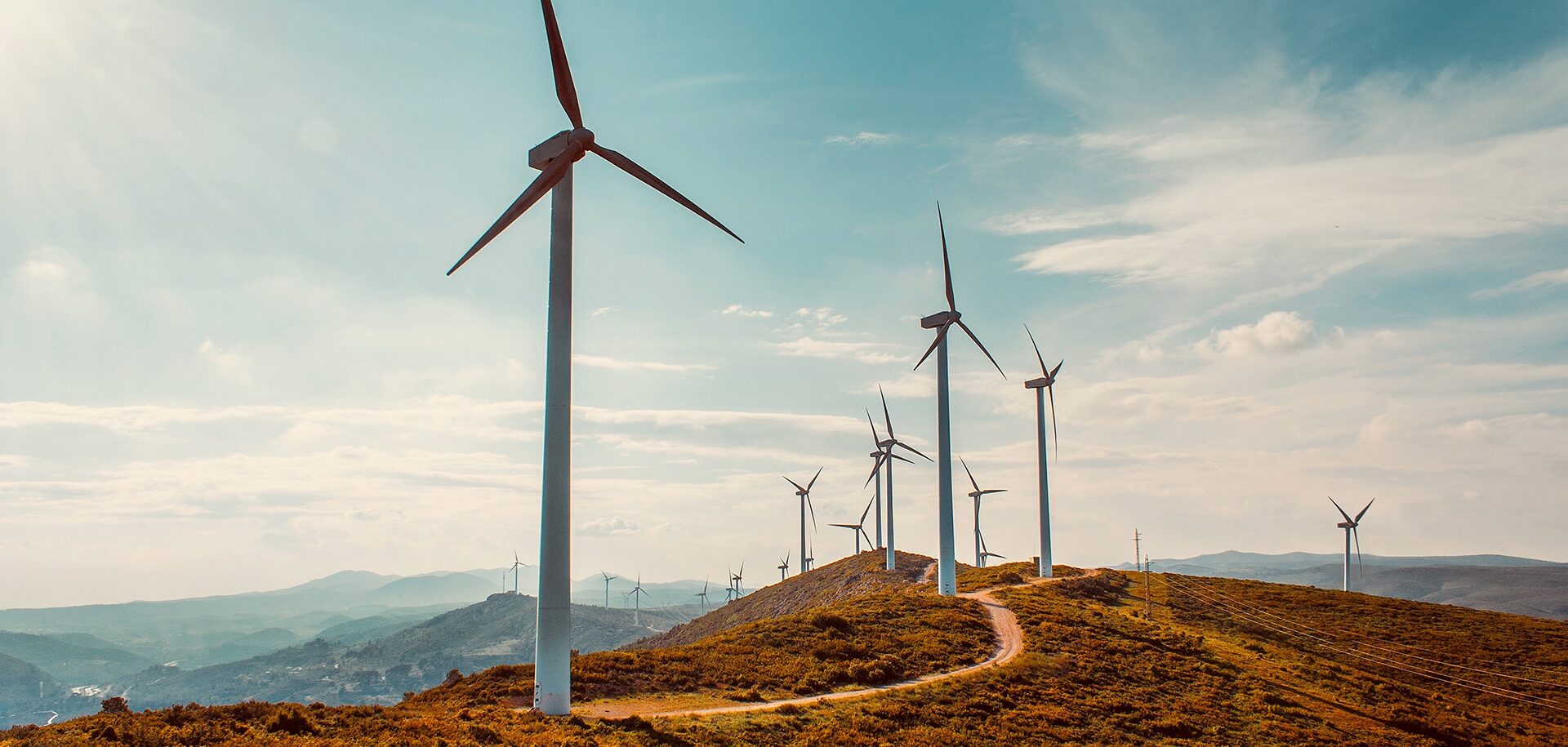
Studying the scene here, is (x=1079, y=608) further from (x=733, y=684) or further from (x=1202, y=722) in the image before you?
(x=733, y=684)

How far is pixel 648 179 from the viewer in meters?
48.4

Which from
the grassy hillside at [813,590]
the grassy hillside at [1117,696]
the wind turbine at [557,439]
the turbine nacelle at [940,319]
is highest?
the turbine nacelle at [940,319]

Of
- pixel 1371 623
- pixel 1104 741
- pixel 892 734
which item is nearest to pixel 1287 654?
pixel 1371 623

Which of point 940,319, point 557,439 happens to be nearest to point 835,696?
point 557,439

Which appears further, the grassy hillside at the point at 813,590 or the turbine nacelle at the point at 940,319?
the grassy hillside at the point at 813,590

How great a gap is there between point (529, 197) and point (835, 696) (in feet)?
102

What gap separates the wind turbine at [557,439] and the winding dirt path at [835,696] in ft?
11.8

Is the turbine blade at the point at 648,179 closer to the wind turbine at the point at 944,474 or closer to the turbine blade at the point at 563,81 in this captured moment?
the turbine blade at the point at 563,81

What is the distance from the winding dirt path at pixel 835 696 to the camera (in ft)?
140

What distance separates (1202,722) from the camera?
50750mm

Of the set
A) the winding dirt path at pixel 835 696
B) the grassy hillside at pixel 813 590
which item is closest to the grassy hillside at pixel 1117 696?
the winding dirt path at pixel 835 696

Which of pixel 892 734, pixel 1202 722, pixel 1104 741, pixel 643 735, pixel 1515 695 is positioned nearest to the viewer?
pixel 643 735

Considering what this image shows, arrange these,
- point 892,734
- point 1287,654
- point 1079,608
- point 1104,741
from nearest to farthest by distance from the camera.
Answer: point 892,734, point 1104,741, point 1287,654, point 1079,608

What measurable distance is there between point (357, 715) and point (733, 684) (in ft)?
67.4
